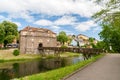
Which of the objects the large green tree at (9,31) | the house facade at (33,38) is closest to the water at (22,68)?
the large green tree at (9,31)

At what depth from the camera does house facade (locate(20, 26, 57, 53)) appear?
82.0 m

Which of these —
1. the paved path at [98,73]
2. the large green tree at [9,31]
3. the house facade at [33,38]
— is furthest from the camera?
the house facade at [33,38]

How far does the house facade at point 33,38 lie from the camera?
82000mm

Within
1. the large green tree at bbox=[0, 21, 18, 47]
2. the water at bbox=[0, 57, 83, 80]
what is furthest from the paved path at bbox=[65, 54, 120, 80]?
the large green tree at bbox=[0, 21, 18, 47]

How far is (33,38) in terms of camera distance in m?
85.1

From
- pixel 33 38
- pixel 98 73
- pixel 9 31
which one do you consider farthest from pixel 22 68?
pixel 33 38

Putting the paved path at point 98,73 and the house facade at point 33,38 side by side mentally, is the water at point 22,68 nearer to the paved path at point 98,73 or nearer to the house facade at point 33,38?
the paved path at point 98,73

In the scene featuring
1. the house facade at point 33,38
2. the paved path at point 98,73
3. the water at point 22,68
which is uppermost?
the house facade at point 33,38

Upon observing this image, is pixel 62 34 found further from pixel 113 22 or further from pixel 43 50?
pixel 113 22

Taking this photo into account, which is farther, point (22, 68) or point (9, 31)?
point (9, 31)

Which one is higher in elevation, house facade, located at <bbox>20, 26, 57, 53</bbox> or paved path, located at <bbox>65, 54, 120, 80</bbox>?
house facade, located at <bbox>20, 26, 57, 53</bbox>

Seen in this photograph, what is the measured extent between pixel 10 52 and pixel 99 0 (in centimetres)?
5181

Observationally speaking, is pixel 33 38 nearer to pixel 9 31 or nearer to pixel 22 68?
pixel 9 31

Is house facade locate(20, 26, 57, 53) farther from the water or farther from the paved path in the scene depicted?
the paved path
